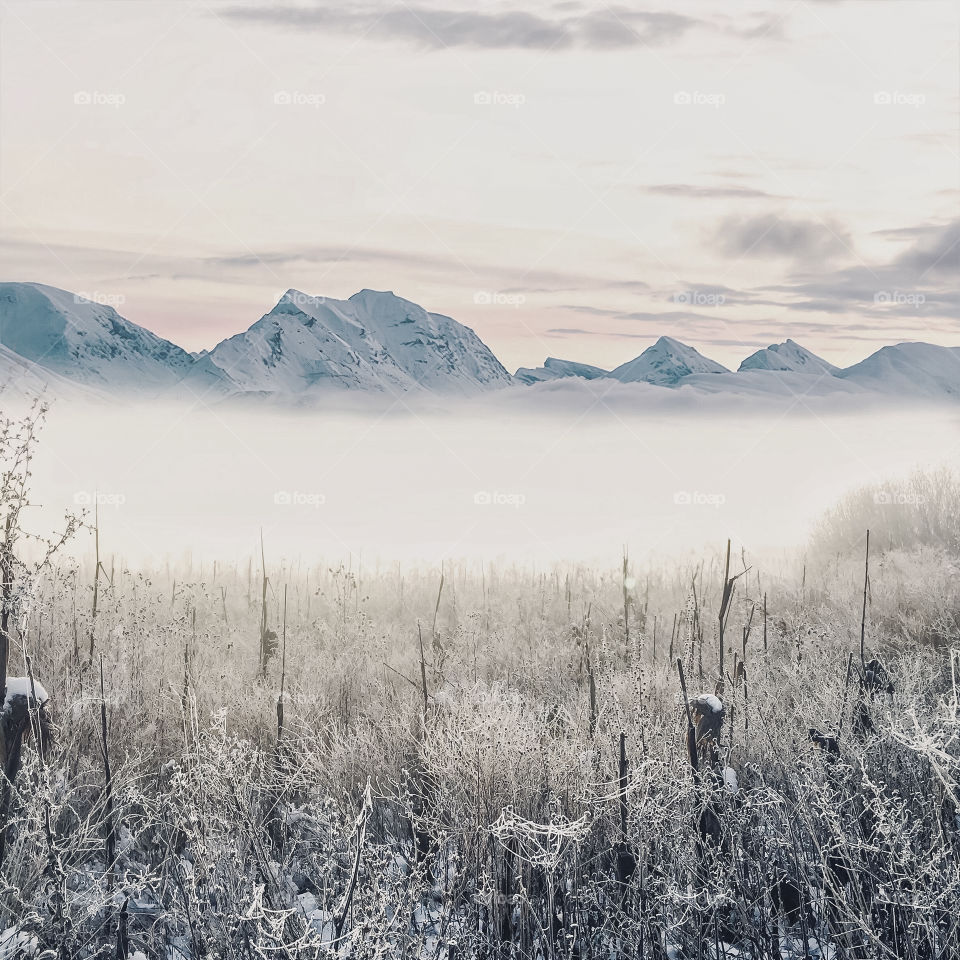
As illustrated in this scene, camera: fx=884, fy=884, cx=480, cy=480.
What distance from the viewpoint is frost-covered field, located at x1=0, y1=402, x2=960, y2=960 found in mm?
3127

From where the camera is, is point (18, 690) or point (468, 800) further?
point (468, 800)

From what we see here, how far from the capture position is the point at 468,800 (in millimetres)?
4082

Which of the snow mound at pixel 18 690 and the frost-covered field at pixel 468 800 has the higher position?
the snow mound at pixel 18 690

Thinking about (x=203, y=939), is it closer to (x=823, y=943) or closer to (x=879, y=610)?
(x=823, y=943)

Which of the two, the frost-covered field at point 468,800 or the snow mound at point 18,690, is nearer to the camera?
the frost-covered field at point 468,800

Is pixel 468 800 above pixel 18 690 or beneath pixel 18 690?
beneath

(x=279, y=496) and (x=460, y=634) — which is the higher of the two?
(x=279, y=496)

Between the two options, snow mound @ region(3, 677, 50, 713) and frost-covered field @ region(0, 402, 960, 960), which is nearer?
frost-covered field @ region(0, 402, 960, 960)

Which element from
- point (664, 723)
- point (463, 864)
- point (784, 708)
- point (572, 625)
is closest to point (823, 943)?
point (463, 864)

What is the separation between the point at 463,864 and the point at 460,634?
5652mm

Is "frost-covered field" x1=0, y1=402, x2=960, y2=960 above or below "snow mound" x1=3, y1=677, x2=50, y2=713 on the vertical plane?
below

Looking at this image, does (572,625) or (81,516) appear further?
(572,625)

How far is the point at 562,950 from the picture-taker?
3.40 meters

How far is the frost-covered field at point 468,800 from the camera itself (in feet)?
10.3
